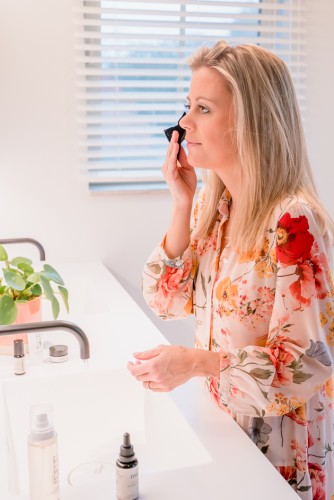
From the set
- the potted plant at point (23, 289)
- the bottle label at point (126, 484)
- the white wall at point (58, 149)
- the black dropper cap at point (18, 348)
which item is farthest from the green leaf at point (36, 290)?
the white wall at point (58, 149)

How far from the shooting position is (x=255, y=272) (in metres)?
1.16

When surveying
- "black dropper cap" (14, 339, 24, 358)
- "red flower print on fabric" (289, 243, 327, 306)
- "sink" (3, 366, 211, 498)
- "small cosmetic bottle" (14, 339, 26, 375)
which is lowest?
"sink" (3, 366, 211, 498)

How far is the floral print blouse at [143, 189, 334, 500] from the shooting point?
3.45ft

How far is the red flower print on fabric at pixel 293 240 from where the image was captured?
3.51 ft

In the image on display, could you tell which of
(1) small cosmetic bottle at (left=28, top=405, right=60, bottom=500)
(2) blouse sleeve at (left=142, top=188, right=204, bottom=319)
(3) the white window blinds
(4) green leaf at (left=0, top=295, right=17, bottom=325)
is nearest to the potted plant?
(4) green leaf at (left=0, top=295, right=17, bottom=325)

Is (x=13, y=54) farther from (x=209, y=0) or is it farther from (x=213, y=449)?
(x=213, y=449)

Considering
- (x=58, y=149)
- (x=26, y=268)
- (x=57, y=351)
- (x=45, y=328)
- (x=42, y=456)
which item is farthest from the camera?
(x=58, y=149)

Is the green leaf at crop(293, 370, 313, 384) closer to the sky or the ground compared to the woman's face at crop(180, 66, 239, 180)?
closer to the ground

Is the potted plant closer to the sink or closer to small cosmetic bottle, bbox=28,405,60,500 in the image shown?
the sink

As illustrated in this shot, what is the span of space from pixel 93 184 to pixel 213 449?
1.67 metres

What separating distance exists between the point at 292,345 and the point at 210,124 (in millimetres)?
471

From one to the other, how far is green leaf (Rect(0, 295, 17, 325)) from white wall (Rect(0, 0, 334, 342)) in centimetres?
102

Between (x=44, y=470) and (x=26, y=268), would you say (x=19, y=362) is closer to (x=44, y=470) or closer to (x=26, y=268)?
(x=26, y=268)

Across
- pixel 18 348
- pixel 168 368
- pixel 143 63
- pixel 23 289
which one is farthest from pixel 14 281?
pixel 143 63
